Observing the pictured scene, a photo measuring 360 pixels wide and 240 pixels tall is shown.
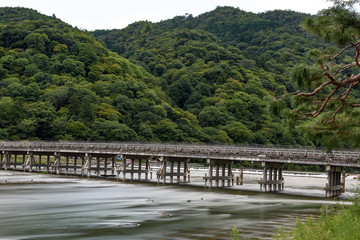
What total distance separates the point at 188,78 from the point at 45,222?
99087mm

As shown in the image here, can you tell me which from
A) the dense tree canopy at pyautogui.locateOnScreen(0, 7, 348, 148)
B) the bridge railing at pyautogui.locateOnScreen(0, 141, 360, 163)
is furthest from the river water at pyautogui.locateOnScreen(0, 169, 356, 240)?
the dense tree canopy at pyautogui.locateOnScreen(0, 7, 348, 148)

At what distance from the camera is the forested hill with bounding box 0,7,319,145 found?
81562mm

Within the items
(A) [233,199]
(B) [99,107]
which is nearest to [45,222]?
(A) [233,199]

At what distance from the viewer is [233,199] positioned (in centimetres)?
3158

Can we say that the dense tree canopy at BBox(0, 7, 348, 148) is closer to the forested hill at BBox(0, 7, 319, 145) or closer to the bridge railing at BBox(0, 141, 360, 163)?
the forested hill at BBox(0, 7, 319, 145)

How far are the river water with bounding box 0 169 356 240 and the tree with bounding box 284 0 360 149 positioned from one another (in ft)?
15.8

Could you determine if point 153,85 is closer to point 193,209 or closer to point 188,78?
point 188,78

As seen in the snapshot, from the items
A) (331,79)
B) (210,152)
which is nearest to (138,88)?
(210,152)

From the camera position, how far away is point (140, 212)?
24203 millimetres

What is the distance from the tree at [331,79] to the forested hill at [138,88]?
66.2m

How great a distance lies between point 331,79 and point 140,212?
1437 centimetres

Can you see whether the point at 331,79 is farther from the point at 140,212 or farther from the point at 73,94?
the point at 73,94

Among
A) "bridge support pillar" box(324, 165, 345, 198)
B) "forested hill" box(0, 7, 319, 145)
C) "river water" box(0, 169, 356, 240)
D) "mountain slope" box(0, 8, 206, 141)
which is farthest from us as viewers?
"forested hill" box(0, 7, 319, 145)

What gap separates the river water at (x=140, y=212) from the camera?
1825 cm
